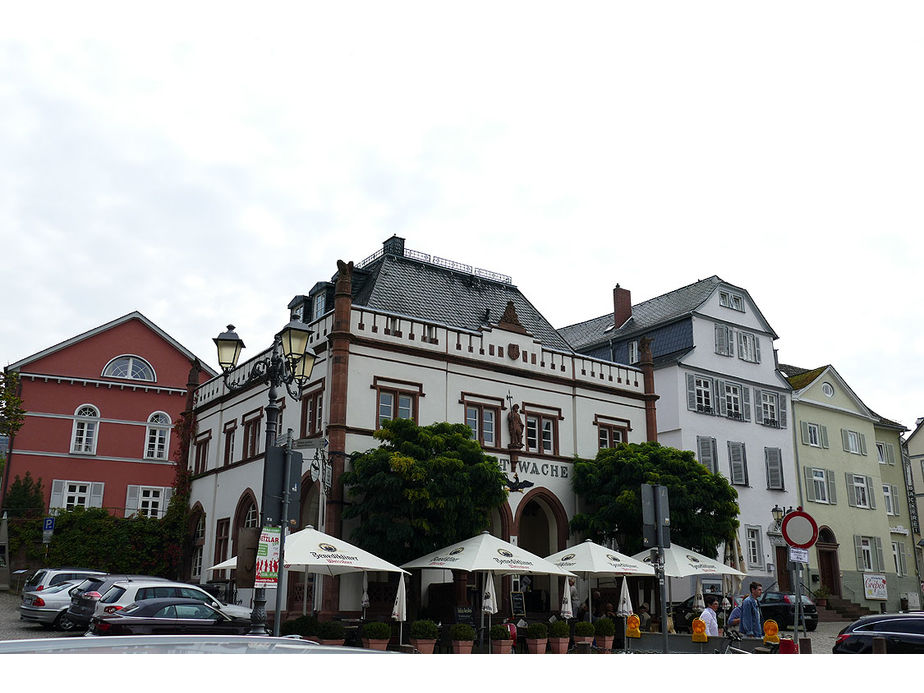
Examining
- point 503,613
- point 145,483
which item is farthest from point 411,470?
point 145,483

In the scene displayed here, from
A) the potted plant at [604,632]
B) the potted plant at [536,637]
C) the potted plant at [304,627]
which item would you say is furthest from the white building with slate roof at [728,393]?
the potted plant at [304,627]

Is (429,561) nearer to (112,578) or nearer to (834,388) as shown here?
(112,578)

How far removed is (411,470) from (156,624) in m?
7.37

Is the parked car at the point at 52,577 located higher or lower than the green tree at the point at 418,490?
lower

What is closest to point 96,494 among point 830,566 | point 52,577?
point 52,577

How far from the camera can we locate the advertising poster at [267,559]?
11.7 metres

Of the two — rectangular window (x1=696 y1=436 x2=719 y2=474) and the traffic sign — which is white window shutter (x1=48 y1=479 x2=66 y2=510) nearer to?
rectangular window (x1=696 y1=436 x2=719 y2=474)

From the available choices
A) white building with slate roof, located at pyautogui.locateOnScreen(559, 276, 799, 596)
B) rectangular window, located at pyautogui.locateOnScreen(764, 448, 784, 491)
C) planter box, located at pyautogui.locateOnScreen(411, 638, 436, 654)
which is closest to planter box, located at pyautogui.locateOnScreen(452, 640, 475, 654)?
planter box, located at pyautogui.locateOnScreen(411, 638, 436, 654)

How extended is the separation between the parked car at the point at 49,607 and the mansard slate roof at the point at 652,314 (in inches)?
1058

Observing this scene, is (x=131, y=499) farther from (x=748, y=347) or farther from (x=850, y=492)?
(x=850, y=492)

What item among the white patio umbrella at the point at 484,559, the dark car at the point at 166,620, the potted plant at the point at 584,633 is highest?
the white patio umbrella at the point at 484,559

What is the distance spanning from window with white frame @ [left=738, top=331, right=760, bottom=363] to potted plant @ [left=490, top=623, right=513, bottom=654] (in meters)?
23.7

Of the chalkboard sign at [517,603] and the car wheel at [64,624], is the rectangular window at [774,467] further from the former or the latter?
the car wheel at [64,624]

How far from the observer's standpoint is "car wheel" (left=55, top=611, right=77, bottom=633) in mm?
22875
